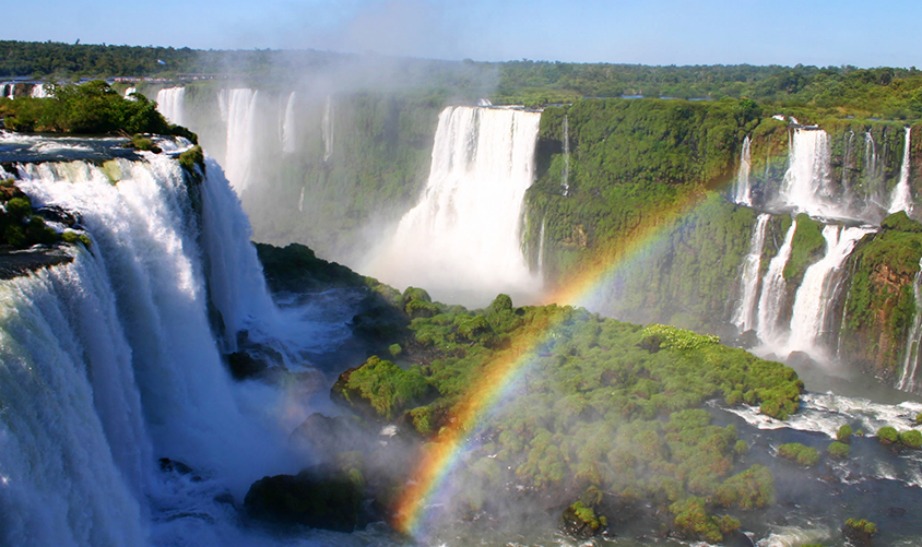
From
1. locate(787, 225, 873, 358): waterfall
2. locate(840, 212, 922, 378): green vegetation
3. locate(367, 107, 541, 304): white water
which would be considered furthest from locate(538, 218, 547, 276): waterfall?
locate(840, 212, 922, 378): green vegetation

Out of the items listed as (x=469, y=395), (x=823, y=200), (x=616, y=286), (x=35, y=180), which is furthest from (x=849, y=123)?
(x=35, y=180)

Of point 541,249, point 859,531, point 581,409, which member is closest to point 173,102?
point 541,249

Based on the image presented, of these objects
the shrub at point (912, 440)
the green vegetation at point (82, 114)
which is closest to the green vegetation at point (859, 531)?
the shrub at point (912, 440)

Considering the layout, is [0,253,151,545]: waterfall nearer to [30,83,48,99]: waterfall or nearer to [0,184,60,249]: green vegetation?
[0,184,60,249]: green vegetation

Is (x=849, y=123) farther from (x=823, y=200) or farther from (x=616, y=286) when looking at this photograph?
(x=616, y=286)

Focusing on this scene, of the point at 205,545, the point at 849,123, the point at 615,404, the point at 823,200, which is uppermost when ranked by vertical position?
the point at 849,123

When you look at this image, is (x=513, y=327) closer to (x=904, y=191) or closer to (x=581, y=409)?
(x=581, y=409)
